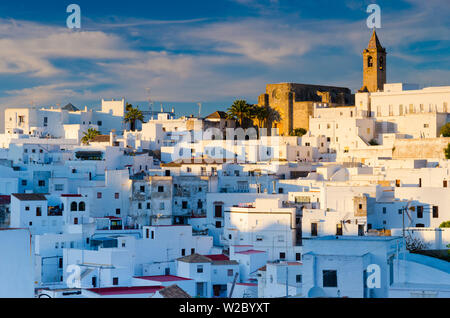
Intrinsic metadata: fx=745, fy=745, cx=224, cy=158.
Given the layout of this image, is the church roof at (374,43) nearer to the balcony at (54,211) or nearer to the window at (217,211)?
the window at (217,211)

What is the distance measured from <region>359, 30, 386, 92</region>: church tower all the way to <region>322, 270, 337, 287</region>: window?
1240 inches

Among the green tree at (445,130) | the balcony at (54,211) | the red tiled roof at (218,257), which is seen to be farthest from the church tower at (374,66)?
the balcony at (54,211)

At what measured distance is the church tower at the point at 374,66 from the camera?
4406cm

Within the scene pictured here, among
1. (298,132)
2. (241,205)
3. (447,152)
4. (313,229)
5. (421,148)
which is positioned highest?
(298,132)

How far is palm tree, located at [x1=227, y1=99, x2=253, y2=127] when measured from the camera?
4228 cm

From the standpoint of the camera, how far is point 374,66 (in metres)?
Result: 44.2

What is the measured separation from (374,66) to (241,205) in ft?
71.3

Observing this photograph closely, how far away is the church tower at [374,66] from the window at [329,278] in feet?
103

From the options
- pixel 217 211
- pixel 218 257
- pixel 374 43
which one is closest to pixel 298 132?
pixel 374 43

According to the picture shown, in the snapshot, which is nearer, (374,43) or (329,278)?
(329,278)

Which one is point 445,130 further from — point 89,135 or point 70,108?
point 70,108

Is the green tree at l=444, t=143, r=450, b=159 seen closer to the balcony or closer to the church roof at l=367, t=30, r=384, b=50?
the church roof at l=367, t=30, r=384, b=50

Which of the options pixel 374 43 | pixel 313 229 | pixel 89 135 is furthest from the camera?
pixel 374 43
